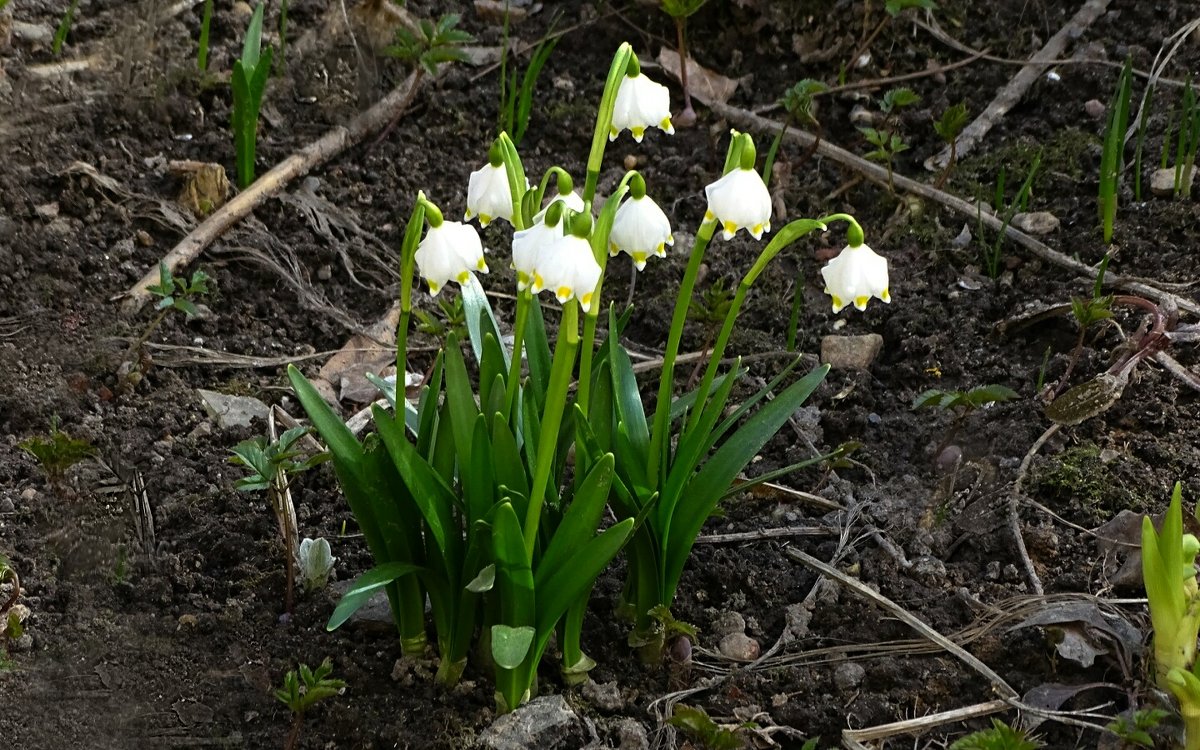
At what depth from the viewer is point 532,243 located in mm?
1479

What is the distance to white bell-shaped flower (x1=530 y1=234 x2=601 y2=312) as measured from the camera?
1.42 m

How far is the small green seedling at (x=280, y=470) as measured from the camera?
1.89 meters

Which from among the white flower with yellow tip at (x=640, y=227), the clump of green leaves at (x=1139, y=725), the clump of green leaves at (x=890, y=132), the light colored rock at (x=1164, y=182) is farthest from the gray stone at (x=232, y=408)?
the light colored rock at (x=1164, y=182)

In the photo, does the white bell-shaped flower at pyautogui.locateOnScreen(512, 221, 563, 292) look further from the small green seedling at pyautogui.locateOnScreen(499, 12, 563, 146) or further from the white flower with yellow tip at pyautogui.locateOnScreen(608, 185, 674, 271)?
the small green seedling at pyautogui.locateOnScreen(499, 12, 563, 146)

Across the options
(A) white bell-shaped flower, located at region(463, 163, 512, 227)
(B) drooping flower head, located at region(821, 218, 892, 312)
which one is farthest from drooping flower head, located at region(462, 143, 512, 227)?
(B) drooping flower head, located at region(821, 218, 892, 312)

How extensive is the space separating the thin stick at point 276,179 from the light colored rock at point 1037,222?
5.54 ft

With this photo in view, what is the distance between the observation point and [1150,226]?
2.84 m

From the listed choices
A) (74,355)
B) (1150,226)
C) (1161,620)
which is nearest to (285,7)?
(74,355)

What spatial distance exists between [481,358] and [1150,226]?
71.2 inches

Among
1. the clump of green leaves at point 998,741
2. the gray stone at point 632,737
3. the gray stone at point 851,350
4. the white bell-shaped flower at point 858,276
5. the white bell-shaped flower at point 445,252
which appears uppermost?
the white bell-shaped flower at point 445,252

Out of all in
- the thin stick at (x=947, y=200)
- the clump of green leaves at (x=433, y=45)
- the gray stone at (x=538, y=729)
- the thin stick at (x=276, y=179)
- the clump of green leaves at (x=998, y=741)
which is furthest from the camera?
the clump of green leaves at (x=433, y=45)

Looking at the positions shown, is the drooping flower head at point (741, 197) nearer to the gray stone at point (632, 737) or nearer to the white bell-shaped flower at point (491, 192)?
the white bell-shaped flower at point (491, 192)

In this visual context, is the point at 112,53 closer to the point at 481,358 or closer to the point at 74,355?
the point at 74,355

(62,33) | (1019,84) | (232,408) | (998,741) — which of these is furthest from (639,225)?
(62,33)
